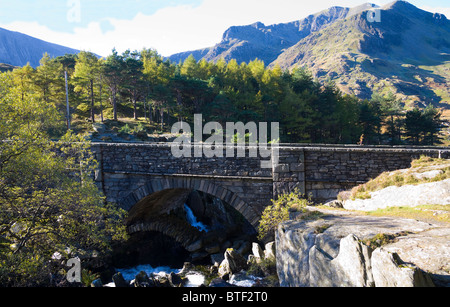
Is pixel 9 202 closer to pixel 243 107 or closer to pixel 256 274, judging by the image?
pixel 256 274

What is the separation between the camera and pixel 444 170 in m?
8.16

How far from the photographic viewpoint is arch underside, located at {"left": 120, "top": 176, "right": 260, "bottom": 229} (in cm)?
1241

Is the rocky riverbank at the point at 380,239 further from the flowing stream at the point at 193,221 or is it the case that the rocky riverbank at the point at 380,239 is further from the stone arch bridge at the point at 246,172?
the flowing stream at the point at 193,221

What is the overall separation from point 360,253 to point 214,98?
33.7 meters

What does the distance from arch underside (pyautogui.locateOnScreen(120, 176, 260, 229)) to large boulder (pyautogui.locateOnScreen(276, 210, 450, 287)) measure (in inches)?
198

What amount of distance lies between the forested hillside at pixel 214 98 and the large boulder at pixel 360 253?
26184mm

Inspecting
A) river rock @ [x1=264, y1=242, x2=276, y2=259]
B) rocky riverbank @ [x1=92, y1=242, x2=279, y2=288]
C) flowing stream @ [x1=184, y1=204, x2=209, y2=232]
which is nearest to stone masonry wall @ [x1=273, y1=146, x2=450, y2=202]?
river rock @ [x1=264, y1=242, x2=276, y2=259]

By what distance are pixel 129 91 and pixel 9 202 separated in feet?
115

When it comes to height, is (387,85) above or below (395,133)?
above

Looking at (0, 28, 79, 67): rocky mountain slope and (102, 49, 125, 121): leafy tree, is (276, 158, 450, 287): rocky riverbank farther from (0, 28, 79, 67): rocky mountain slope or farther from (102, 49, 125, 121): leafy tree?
(0, 28, 79, 67): rocky mountain slope

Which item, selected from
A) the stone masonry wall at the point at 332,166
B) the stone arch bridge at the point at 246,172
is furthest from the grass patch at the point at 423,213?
the stone arch bridge at the point at 246,172
